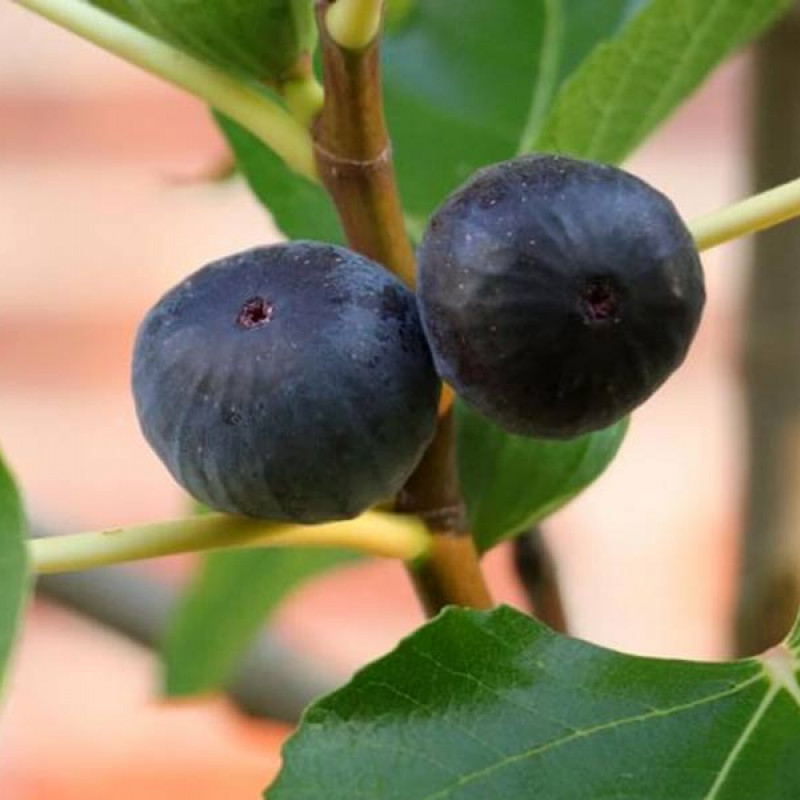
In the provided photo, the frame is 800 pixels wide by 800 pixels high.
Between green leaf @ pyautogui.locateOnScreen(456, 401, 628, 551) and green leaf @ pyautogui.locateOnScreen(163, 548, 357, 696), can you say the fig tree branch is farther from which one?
green leaf @ pyautogui.locateOnScreen(163, 548, 357, 696)

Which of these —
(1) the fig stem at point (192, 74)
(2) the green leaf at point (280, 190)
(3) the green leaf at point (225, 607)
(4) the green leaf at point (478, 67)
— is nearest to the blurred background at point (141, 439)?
(3) the green leaf at point (225, 607)

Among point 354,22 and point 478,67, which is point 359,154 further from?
point 478,67

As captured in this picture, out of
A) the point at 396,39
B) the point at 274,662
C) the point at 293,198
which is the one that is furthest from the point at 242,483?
the point at 274,662

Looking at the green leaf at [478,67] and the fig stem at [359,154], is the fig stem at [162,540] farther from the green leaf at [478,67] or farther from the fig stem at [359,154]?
the green leaf at [478,67]

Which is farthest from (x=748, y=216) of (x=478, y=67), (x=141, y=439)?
(x=141, y=439)

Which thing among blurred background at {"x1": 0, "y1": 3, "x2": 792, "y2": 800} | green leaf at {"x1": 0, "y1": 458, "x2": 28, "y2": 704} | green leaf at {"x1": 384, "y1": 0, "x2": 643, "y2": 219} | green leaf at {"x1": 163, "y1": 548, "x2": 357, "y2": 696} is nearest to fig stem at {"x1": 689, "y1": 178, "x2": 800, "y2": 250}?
green leaf at {"x1": 0, "y1": 458, "x2": 28, "y2": 704}
